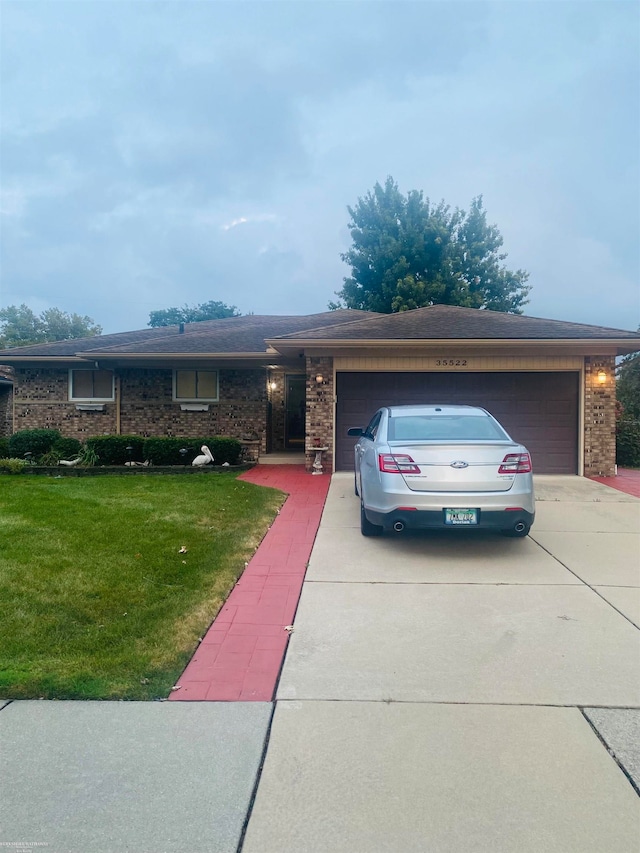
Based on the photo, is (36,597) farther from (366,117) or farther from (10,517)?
(366,117)

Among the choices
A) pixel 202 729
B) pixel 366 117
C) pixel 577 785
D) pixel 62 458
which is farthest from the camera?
pixel 366 117

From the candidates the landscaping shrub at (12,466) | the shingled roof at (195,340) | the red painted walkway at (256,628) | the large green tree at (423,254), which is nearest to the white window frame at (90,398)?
the shingled roof at (195,340)

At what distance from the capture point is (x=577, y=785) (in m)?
2.28

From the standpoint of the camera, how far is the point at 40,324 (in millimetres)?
44000

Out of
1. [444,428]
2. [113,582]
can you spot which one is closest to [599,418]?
[444,428]

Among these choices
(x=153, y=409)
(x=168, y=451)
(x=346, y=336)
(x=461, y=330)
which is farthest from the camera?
(x=153, y=409)

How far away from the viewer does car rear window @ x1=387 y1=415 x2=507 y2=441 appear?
5.99 m

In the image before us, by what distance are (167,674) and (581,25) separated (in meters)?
20.0

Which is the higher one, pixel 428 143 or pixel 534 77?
pixel 428 143

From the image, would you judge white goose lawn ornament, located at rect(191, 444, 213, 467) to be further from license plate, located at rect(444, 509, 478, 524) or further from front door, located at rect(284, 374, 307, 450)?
license plate, located at rect(444, 509, 478, 524)

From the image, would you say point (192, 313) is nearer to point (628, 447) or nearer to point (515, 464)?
point (628, 447)

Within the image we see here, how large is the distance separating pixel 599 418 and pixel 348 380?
5254 mm

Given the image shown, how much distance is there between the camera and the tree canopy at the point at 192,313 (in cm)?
5300

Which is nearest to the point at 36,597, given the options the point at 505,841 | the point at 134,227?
the point at 505,841
